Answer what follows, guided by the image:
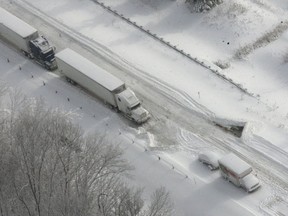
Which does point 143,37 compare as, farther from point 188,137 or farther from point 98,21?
point 188,137

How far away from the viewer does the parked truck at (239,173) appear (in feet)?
155

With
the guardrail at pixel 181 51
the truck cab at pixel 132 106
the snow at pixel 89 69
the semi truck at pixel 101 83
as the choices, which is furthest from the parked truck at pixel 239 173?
the snow at pixel 89 69

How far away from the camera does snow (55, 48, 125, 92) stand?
176 ft

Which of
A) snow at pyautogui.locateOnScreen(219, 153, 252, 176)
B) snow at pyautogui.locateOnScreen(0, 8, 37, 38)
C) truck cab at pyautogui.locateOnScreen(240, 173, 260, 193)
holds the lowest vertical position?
truck cab at pyautogui.locateOnScreen(240, 173, 260, 193)

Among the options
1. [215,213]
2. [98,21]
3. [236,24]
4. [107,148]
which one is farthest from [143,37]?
[215,213]

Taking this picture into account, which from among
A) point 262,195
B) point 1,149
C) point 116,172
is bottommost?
point 262,195

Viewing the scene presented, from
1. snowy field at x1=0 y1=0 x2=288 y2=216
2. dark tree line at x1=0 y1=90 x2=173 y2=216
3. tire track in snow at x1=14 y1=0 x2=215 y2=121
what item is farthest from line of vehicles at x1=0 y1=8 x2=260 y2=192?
dark tree line at x1=0 y1=90 x2=173 y2=216

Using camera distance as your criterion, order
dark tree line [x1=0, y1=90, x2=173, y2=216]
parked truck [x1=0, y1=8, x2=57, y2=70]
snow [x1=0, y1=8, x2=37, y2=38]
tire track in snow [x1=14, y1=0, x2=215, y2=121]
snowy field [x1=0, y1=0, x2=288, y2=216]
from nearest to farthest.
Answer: dark tree line [x1=0, y1=90, x2=173, y2=216] → snowy field [x1=0, y1=0, x2=288, y2=216] → tire track in snow [x1=14, y1=0, x2=215, y2=121] → parked truck [x1=0, y1=8, x2=57, y2=70] → snow [x1=0, y1=8, x2=37, y2=38]

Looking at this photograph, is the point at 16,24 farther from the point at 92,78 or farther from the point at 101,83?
the point at 101,83

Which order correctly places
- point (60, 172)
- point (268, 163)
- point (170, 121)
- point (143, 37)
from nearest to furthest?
point (60, 172) < point (268, 163) < point (170, 121) < point (143, 37)

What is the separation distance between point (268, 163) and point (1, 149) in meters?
21.1

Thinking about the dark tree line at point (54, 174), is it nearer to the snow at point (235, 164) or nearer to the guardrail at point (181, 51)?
the snow at point (235, 164)

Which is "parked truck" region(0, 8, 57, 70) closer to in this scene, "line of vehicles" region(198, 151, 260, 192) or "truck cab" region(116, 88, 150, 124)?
"truck cab" region(116, 88, 150, 124)

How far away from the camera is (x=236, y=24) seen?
63.6 meters
